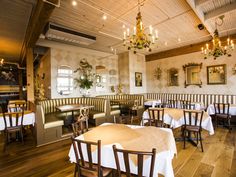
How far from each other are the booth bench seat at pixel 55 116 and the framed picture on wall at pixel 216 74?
4.87 metres

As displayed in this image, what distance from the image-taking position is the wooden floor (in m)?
2.30

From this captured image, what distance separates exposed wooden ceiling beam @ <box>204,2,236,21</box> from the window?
562 centimetres

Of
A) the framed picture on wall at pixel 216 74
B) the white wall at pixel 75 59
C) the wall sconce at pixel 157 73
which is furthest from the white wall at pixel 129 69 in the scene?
the framed picture on wall at pixel 216 74

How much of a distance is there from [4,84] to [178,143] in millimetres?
13564

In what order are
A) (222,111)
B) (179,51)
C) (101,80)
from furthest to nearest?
(101,80) < (179,51) < (222,111)

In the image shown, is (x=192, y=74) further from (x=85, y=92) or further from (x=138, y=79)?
(x=85, y=92)

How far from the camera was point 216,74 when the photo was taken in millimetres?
5898

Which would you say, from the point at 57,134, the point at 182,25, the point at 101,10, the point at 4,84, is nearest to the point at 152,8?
the point at 101,10

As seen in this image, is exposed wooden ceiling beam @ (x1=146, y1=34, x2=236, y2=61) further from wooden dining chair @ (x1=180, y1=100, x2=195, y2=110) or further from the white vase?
the white vase

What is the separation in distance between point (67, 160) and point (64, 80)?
163 inches

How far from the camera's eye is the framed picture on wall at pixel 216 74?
5706 mm

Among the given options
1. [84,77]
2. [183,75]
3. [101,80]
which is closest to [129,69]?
[101,80]

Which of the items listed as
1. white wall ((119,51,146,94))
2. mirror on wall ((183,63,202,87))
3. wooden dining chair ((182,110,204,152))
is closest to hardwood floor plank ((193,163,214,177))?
wooden dining chair ((182,110,204,152))

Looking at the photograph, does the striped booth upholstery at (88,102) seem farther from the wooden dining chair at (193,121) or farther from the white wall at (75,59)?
the wooden dining chair at (193,121)
